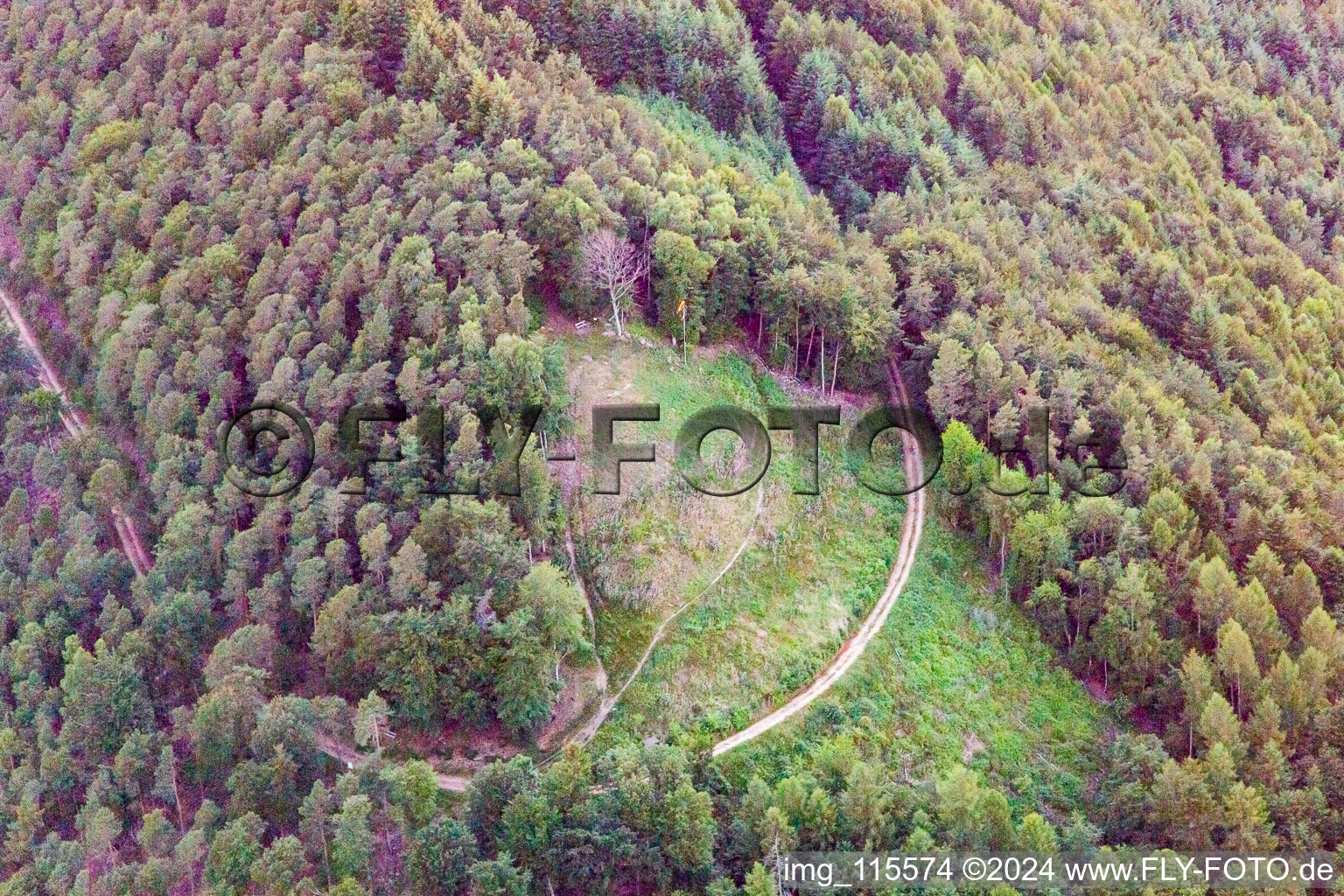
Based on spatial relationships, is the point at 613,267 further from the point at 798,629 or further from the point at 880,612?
the point at 880,612

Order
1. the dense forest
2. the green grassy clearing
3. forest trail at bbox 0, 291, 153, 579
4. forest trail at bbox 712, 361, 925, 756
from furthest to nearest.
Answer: forest trail at bbox 0, 291, 153, 579
the green grassy clearing
forest trail at bbox 712, 361, 925, 756
the dense forest

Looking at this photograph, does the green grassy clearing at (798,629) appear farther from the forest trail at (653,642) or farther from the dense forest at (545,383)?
the dense forest at (545,383)

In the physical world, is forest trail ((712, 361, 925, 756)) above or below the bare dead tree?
below

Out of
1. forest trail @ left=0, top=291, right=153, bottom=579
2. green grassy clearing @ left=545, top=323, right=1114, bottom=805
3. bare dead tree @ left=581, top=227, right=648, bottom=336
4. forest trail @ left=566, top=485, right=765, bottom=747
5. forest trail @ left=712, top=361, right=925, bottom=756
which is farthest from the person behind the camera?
forest trail @ left=0, top=291, right=153, bottom=579

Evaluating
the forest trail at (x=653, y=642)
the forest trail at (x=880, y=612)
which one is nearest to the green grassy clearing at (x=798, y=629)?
the forest trail at (x=653, y=642)

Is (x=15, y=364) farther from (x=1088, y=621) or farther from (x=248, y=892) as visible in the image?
(x=1088, y=621)

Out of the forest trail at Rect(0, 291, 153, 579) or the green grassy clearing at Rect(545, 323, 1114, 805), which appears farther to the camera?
the forest trail at Rect(0, 291, 153, 579)

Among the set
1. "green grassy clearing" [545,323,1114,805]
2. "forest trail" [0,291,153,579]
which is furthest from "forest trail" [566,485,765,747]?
"forest trail" [0,291,153,579]

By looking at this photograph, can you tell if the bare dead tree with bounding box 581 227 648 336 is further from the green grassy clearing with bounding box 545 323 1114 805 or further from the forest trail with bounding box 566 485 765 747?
the forest trail with bounding box 566 485 765 747
